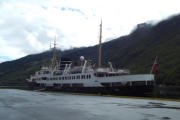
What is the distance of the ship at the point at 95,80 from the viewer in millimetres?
38562

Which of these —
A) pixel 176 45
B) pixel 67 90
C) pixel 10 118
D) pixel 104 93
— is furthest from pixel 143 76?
pixel 176 45

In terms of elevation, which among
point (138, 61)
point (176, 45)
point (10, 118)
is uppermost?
point (176, 45)

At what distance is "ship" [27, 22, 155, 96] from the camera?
127 feet

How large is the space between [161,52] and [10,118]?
182674 mm

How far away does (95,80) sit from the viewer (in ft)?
153

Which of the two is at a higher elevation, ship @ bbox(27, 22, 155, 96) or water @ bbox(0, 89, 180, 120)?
ship @ bbox(27, 22, 155, 96)

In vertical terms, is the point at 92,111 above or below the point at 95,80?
below

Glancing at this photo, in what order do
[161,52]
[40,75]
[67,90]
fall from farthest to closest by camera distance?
1. [161,52]
2. [40,75]
3. [67,90]

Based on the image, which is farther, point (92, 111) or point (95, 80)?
point (95, 80)

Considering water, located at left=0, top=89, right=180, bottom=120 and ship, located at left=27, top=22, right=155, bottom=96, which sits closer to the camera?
water, located at left=0, top=89, right=180, bottom=120

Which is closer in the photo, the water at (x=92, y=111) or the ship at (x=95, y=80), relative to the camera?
the water at (x=92, y=111)

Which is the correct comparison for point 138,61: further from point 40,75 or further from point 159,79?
point 40,75

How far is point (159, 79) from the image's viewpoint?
126625mm

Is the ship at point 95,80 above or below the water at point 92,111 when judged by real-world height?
above
